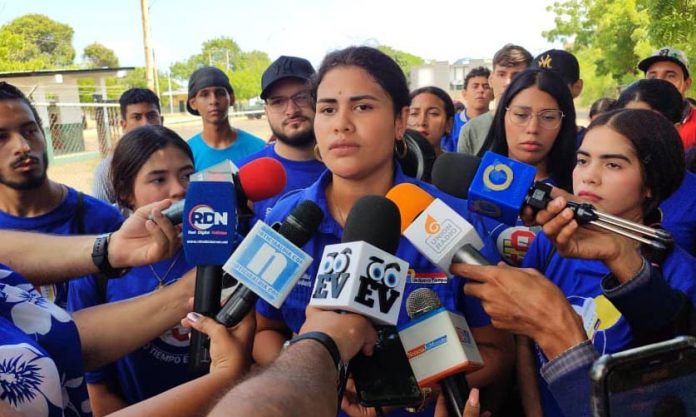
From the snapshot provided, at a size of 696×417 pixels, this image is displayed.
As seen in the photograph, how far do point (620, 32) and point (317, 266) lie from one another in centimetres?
2081

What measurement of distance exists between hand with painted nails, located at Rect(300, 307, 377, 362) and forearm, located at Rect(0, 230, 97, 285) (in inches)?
41.4

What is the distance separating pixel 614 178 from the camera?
6.47 feet

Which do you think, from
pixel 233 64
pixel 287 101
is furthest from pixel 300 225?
pixel 233 64

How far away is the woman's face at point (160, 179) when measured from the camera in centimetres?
239

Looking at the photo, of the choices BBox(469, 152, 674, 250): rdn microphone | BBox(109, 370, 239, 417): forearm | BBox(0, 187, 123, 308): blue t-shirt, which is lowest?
BBox(109, 370, 239, 417): forearm

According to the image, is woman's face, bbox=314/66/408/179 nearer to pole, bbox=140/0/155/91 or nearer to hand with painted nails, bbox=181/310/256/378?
hand with painted nails, bbox=181/310/256/378

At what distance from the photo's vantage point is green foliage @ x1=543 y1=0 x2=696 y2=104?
24.2ft

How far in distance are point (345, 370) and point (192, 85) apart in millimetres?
4542

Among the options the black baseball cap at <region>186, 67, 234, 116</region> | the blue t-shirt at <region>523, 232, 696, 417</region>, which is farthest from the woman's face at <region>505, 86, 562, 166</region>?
the black baseball cap at <region>186, 67, 234, 116</region>

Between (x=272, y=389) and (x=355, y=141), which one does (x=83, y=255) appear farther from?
(x=272, y=389)

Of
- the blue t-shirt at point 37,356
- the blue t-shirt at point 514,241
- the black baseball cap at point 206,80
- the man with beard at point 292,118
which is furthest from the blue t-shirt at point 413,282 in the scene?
the black baseball cap at point 206,80

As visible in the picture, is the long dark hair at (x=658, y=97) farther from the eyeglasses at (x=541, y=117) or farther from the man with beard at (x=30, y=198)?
the man with beard at (x=30, y=198)

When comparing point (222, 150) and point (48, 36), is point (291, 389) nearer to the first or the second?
point (222, 150)

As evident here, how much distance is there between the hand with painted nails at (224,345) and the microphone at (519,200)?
2.46 feet
